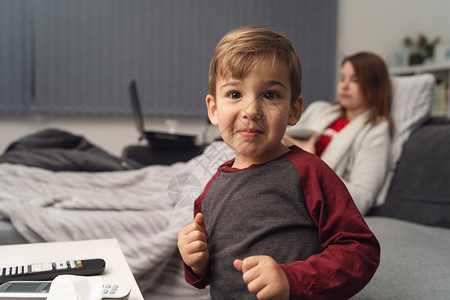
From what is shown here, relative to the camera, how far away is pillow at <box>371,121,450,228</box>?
1.32 m

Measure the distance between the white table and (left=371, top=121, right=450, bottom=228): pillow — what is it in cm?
100

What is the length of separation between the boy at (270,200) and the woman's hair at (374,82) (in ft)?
3.60

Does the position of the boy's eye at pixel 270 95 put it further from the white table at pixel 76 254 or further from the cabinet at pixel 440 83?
the cabinet at pixel 440 83

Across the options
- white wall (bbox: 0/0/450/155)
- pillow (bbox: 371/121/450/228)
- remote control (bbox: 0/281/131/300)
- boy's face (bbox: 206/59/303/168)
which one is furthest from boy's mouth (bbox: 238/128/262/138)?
white wall (bbox: 0/0/450/155)

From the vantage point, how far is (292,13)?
3.35 metres

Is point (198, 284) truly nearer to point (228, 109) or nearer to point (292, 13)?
point (228, 109)

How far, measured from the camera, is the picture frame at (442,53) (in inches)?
120

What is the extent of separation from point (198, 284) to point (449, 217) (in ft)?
3.23

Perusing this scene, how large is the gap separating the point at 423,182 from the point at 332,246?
1.04m

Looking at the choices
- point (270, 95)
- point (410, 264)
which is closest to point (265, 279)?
point (270, 95)

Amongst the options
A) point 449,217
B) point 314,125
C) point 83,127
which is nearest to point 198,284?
point 449,217

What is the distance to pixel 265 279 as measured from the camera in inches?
17.2

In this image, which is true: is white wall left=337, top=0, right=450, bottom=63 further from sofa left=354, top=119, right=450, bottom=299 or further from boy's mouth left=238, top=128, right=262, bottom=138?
boy's mouth left=238, top=128, right=262, bottom=138

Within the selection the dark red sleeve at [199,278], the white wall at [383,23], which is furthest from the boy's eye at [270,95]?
the white wall at [383,23]
